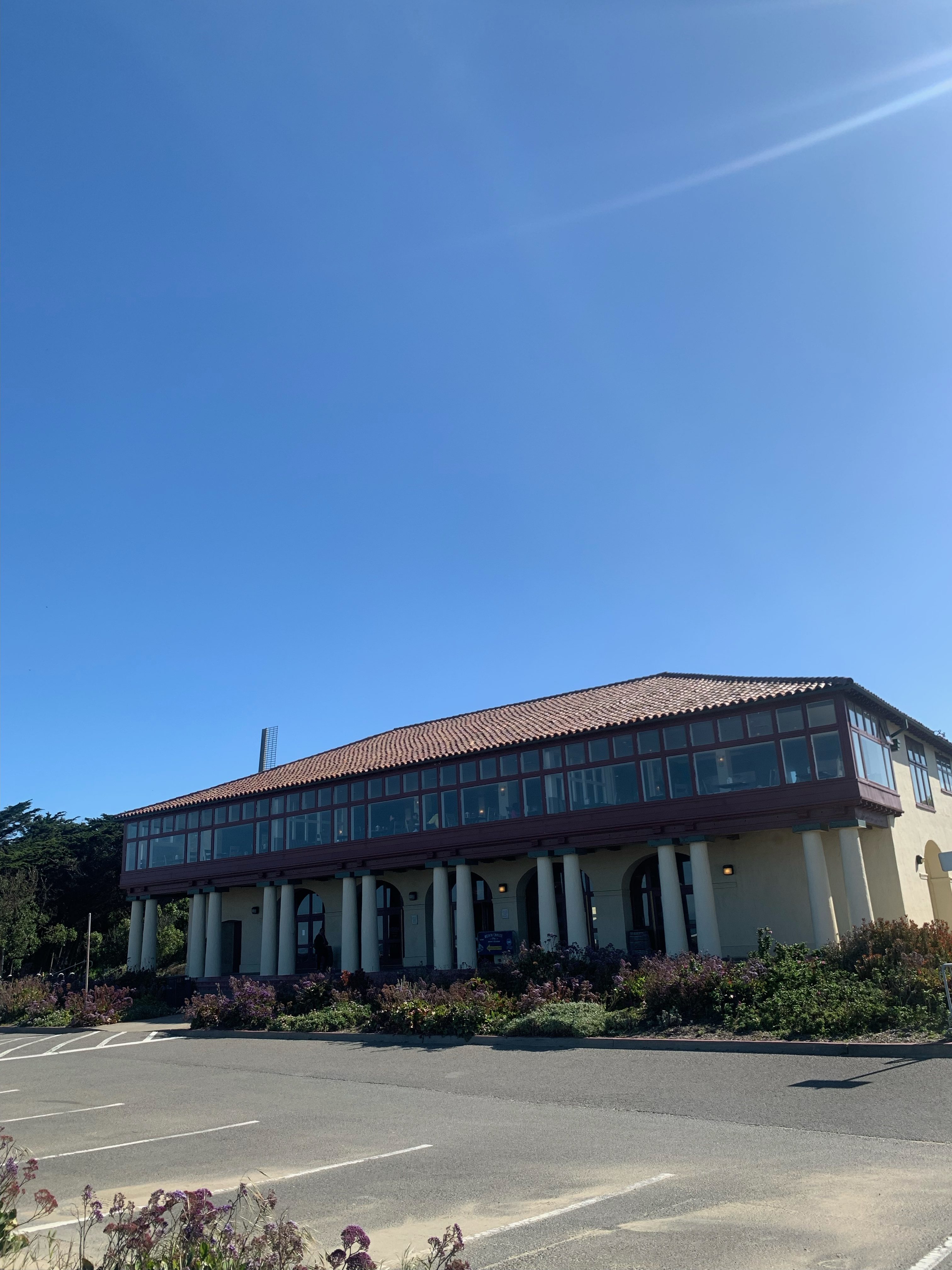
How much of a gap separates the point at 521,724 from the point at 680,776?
689 centimetres

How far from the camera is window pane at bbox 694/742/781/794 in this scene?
21.3 m

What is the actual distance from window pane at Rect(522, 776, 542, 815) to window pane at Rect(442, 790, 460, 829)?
2307 mm

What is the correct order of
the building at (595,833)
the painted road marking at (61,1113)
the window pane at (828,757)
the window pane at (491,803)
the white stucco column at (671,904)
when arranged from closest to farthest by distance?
the painted road marking at (61,1113), the window pane at (828,757), the building at (595,833), the white stucco column at (671,904), the window pane at (491,803)

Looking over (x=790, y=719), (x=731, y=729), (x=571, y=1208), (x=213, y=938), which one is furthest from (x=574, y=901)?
(x=571, y=1208)

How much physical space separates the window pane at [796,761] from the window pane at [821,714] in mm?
424

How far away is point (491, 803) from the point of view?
25875 mm

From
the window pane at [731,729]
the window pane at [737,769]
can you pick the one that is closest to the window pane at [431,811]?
the window pane at [737,769]

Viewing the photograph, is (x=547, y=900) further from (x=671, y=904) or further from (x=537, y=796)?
(x=671, y=904)

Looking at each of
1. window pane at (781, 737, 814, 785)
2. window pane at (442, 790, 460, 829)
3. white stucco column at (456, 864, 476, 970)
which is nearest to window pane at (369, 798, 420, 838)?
window pane at (442, 790, 460, 829)

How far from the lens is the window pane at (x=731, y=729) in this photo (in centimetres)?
2184

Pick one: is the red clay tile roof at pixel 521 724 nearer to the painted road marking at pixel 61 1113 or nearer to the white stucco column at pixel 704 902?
Result: the white stucco column at pixel 704 902

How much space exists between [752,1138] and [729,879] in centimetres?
1568

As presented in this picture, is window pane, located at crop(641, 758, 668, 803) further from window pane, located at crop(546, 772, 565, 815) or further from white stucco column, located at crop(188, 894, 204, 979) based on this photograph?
white stucco column, located at crop(188, 894, 204, 979)

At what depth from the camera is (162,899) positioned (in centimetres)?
3634
